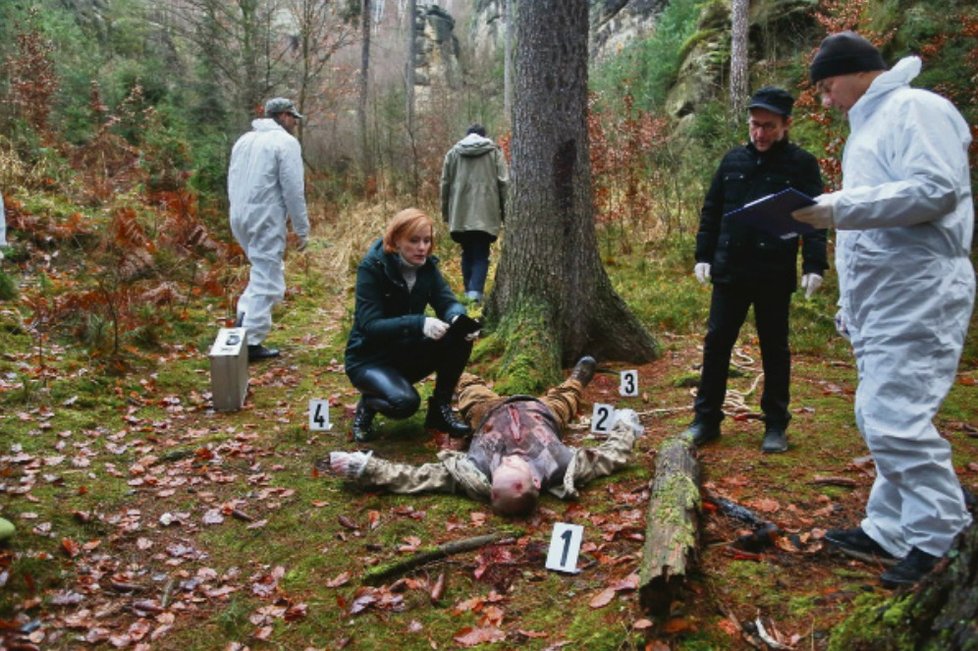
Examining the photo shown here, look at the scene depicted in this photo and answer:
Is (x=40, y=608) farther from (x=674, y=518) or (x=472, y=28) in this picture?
(x=472, y=28)

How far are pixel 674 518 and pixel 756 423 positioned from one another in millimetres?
2220

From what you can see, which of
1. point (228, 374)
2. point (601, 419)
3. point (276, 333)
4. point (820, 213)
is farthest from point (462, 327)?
point (276, 333)

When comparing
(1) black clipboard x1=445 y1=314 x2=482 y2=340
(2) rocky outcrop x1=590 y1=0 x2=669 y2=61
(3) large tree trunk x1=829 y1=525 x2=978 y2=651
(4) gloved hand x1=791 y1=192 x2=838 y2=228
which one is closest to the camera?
(3) large tree trunk x1=829 y1=525 x2=978 y2=651

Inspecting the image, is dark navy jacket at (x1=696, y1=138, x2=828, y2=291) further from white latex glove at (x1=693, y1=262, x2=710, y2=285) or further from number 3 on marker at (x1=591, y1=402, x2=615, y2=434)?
number 3 on marker at (x1=591, y1=402, x2=615, y2=434)

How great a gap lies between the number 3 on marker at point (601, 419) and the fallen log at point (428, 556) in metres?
1.52

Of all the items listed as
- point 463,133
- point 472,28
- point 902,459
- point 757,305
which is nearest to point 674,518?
point 902,459

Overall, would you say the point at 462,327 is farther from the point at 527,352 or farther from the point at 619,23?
the point at 619,23

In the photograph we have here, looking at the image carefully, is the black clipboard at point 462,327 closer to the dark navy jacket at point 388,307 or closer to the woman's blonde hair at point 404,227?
the dark navy jacket at point 388,307

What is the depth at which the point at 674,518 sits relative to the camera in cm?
352

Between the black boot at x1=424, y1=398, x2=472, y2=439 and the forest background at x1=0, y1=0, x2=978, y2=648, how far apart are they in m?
0.25

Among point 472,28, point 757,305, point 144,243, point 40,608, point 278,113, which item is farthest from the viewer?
point 472,28

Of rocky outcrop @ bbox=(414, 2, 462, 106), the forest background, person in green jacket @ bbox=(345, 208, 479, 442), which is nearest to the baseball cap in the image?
the forest background

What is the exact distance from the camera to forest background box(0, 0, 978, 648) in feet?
11.5

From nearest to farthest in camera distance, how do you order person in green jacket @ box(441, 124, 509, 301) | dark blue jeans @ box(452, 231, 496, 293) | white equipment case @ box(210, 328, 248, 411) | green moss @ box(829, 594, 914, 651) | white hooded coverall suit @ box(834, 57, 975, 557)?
green moss @ box(829, 594, 914, 651)
white hooded coverall suit @ box(834, 57, 975, 557)
white equipment case @ box(210, 328, 248, 411)
person in green jacket @ box(441, 124, 509, 301)
dark blue jeans @ box(452, 231, 496, 293)
